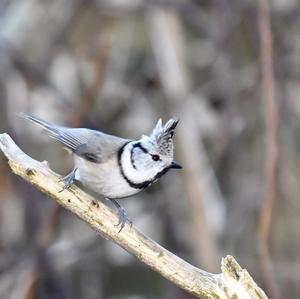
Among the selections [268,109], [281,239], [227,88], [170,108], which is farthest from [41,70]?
[281,239]

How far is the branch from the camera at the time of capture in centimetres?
203

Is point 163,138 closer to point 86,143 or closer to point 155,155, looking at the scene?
point 155,155

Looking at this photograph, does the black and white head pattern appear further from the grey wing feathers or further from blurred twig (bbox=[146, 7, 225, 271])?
blurred twig (bbox=[146, 7, 225, 271])

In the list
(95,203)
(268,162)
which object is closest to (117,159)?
(95,203)

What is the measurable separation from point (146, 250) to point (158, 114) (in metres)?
1.98

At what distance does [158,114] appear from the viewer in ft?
13.1

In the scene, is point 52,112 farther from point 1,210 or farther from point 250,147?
point 250,147

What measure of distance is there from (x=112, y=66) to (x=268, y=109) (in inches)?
51.6

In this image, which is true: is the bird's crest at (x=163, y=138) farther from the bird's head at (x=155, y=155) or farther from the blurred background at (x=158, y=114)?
the blurred background at (x=158, y=114)

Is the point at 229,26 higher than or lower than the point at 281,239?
higher

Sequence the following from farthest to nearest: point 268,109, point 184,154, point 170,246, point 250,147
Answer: point 250,147 < point 170,246 < point 184,154 < point 268,109

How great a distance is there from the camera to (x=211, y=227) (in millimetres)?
3934

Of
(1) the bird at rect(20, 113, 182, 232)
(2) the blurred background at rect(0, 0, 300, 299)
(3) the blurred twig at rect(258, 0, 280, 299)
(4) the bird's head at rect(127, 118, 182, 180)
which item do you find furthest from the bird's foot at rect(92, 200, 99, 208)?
(2) the blurred background at rect(0, 0, 300, 299)

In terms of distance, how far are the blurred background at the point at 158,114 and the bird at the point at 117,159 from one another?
1036 mm
